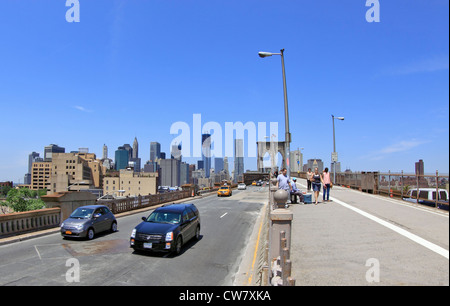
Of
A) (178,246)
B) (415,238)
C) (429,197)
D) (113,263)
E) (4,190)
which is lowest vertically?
(4,190)

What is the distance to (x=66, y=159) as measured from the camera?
166 meters

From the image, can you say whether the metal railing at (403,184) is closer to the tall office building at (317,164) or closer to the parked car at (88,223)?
the tall office building at (317,164)

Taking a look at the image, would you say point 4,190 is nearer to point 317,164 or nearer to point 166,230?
point 317,164

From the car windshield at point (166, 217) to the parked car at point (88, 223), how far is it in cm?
345

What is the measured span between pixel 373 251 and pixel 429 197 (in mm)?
10076

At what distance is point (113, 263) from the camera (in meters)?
9.72

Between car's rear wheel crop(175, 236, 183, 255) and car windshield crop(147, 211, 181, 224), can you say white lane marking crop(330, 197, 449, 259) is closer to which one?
car's rear wheel crop(175, 236, 183, 255)

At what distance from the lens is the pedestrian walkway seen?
542 cm

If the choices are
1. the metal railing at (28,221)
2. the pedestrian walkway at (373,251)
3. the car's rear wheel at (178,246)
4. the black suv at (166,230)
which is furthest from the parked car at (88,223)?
the pedestrian walkway at (373,251)

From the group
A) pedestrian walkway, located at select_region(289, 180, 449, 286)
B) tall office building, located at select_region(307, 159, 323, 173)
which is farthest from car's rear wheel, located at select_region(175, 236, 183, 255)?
tall office building, located at select_region(307, 159, 323, 173)

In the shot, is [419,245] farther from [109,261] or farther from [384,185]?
[384,185]

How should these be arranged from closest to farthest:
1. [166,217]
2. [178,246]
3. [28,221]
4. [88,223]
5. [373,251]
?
[373,251] → [178,246] → [166,217] → [88,223] → [28,221]

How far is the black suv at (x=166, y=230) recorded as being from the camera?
1064 centimetres

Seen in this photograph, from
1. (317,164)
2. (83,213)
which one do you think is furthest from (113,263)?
(317,164)
